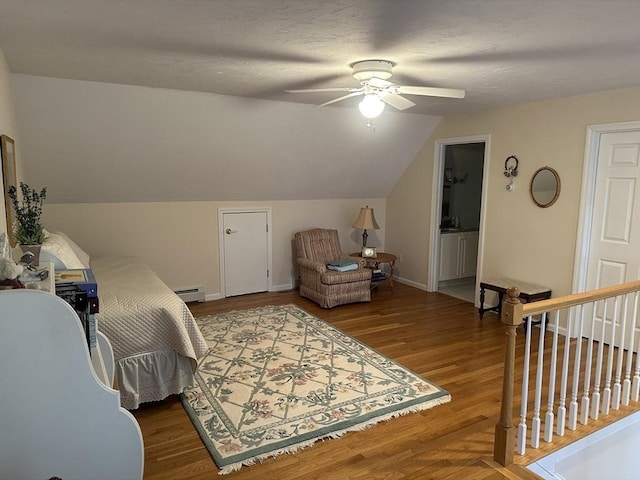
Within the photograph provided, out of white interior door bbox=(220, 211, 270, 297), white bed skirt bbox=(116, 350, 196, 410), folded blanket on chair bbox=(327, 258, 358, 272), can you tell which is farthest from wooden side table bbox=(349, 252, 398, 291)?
white bed skirt bbox=(116, 350, 196, 410)

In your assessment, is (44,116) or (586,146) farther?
(586,146)

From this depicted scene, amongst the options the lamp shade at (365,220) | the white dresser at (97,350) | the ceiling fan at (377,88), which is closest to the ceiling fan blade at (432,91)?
the ceiling fan at (377,88)

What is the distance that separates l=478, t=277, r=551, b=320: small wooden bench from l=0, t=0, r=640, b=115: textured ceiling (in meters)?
1.92

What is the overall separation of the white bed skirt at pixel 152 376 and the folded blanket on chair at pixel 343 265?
8.35 ft

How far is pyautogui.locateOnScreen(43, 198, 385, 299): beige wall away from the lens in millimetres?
4711

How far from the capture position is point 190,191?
5.04 meters

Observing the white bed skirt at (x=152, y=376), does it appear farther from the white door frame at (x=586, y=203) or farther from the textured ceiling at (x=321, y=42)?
the white door frame at (x=586, y=203)

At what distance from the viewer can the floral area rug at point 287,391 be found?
2570 millimetres

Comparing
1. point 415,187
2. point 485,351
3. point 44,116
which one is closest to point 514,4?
point 485,351

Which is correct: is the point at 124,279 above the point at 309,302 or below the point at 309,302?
above

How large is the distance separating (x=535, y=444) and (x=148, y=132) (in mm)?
4041

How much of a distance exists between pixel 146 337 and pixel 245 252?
2808 mm

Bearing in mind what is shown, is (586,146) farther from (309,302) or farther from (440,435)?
(309,302)

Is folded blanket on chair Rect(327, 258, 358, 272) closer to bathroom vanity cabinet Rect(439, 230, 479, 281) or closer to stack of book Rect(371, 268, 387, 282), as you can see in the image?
stack of book Rect(371, 268, 387, 282)
